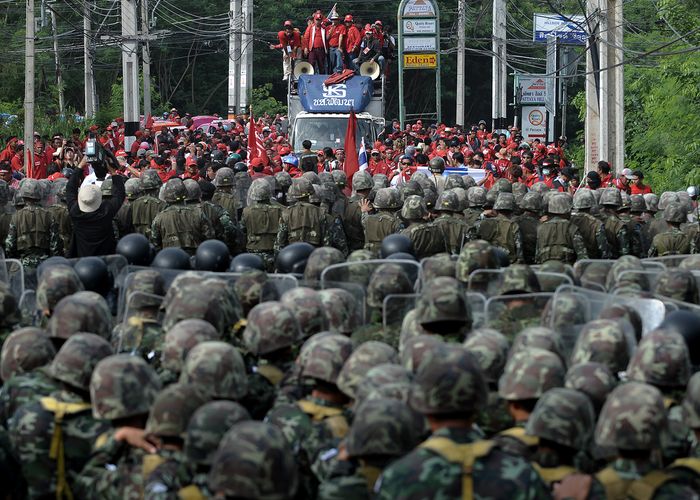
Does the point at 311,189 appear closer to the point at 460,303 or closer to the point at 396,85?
the point at 460,303

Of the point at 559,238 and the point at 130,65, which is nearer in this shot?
the point at 559,238

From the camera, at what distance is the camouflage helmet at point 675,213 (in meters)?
15.2

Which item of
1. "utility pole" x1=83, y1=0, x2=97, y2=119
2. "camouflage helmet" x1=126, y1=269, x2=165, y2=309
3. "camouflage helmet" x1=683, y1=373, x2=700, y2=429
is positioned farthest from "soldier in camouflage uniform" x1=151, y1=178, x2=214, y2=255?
"utility pole" x1=83, y1=0, x2=97, y2=119

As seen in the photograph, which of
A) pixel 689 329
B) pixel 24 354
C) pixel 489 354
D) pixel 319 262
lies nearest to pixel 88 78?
pixel 319 262

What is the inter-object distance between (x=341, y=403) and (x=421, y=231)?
7.46 m

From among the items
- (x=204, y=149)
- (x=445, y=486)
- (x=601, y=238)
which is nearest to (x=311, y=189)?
(x=601, y=238)

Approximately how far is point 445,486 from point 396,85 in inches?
2687

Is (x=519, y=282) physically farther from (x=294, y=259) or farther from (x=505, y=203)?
(x=505, y=203)

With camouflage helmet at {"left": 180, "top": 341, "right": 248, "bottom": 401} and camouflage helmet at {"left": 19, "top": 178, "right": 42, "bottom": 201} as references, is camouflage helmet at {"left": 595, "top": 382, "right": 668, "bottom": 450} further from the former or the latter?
camouflage helmet at {"left": 19, "top": 178, "right": 42, "bottom": 201}

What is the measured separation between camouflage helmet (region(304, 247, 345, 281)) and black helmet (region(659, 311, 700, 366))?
2.86 meters

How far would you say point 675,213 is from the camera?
15.2m

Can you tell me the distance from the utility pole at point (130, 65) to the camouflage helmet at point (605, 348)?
24811mm

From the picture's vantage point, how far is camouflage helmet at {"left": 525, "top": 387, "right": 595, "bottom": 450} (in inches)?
239

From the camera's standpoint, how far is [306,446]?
6672 millimetres
